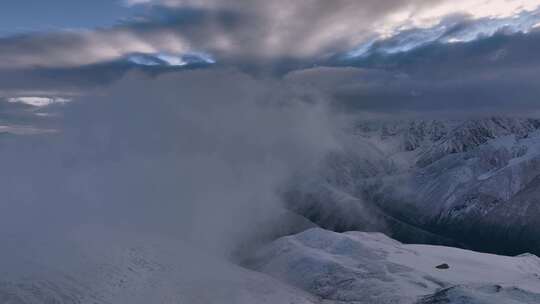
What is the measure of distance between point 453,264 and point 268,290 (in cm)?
6616

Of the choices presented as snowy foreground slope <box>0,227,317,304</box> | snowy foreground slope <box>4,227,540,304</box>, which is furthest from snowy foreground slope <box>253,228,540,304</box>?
snowy foreground slope <box>0,227,317,304</box>

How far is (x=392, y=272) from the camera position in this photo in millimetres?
123625

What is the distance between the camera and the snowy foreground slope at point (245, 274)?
73125mm

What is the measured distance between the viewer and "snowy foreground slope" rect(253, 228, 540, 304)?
9425 centimetres

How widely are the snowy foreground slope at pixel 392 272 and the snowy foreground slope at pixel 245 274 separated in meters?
0.28

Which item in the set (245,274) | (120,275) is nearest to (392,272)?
(245,274)

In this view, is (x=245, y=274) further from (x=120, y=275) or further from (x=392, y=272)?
(x=392, y=272)

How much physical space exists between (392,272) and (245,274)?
118ft

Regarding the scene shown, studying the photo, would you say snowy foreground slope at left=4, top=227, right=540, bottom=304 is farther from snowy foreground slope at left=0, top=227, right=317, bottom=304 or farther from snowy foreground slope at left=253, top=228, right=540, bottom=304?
snowy foreground slope at left=253, top=228, right=540, bottom=304

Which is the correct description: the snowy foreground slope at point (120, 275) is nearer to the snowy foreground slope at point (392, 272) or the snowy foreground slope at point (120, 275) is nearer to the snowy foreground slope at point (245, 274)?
the snowy foreground slope at point (245, 274)

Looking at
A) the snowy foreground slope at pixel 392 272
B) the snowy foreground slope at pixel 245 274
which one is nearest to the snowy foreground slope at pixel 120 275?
the snowy foreground slope at pixel 245 274

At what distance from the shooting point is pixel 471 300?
81.8 m

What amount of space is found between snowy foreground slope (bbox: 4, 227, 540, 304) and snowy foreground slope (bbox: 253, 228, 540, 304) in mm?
279

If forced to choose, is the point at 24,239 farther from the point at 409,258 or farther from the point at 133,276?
the point at 409,258
